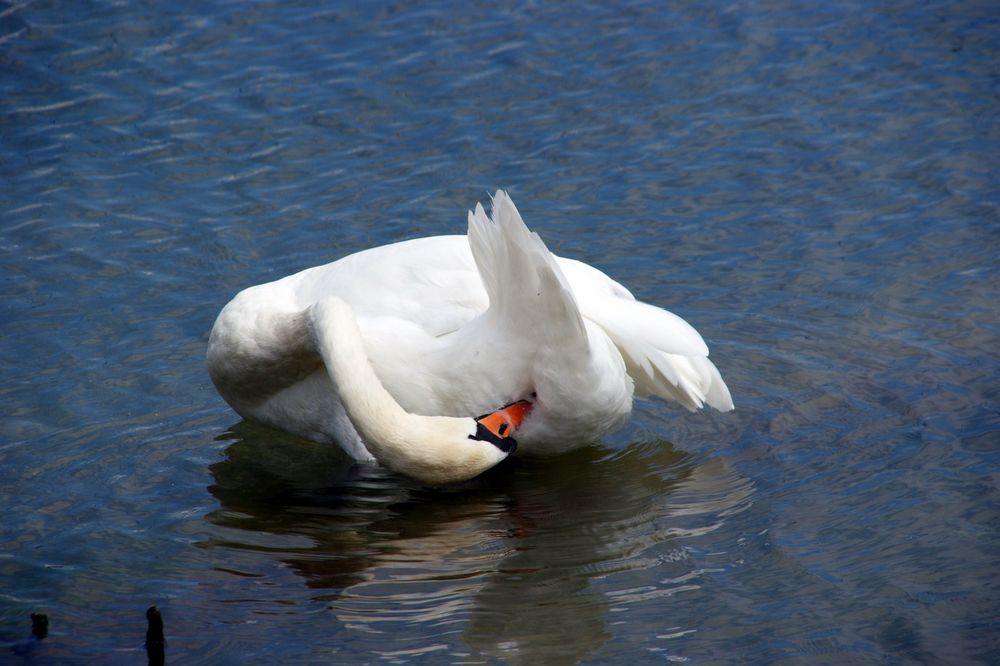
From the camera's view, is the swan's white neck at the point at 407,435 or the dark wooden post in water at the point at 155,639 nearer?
the dark wooden post in water at the point at 155,639

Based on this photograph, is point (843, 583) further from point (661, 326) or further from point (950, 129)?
point (950, 129)

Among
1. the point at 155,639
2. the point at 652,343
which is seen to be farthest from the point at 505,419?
the point at 155,639

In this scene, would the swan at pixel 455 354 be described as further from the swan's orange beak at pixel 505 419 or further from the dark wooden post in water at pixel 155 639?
the dark wooden post in water at pixel 155 639

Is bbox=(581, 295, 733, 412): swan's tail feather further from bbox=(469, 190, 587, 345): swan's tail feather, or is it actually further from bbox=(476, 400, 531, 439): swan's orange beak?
bbox=(476, 400, 531, 439): swan's orange beak

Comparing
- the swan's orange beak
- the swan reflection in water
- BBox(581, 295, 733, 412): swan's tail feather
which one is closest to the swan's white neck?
the swan's orange beak

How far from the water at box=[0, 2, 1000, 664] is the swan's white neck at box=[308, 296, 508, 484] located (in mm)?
A: 427

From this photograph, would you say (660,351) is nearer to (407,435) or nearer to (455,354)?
(455,354)

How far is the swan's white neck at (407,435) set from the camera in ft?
16.6

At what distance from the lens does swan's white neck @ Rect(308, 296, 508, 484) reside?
5070mm

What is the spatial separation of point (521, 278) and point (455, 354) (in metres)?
0.48

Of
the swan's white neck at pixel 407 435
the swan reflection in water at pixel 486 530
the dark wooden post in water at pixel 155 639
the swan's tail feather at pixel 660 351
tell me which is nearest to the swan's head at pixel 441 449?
the swan's white neck at pixel 407 435

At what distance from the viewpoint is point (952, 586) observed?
4.84 metres

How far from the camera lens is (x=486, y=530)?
5605 mm

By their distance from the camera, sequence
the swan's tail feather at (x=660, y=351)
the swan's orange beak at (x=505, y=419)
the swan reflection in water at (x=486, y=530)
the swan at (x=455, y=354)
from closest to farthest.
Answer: the swan reflection in water at (x=486, y=530)
the swan at (x=455, y=354)
the swan's orange beak at (x=505, y=419)
the swan's tail feather at (x=660, y=351)
